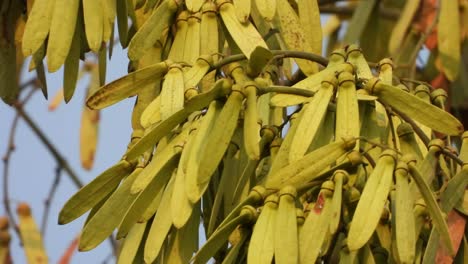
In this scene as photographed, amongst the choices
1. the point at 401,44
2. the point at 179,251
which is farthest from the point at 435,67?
the point at 179,251

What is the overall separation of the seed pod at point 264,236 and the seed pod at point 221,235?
0.01 meters

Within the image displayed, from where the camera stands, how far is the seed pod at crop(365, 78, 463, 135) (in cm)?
113

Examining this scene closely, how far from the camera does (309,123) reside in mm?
1093

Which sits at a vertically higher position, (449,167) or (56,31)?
(56,31)

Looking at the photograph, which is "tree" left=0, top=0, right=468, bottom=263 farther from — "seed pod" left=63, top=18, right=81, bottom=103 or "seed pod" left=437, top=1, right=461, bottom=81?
"seed pod" left=437, top=1, right=461, bottom=81

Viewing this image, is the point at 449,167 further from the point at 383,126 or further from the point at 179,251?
the point at 179,251

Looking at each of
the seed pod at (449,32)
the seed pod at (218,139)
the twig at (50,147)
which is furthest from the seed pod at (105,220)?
the twig at (50,147)

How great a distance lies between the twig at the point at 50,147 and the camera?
2061mm

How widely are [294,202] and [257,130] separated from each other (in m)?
0.07

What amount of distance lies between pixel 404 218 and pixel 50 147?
1.17m

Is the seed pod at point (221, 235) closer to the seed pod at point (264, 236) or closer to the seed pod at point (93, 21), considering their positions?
the seed pod at point (264, 236)

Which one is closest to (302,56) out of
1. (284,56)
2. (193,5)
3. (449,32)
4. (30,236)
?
(284,56)

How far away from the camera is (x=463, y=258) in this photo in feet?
3.63

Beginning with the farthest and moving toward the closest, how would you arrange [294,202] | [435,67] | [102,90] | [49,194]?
[435,67], [49,194], [102,90], [294,202]
